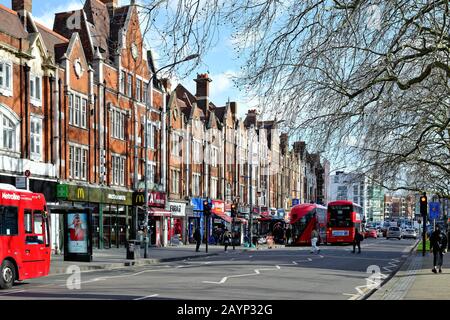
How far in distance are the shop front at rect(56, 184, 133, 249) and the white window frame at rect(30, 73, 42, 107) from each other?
4908 mm

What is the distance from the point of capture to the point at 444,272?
22531 mm

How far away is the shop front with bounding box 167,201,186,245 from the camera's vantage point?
4909 centimetres

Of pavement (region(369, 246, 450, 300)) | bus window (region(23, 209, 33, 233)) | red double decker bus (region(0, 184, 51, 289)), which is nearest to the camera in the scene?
pavement (region(369, 246, 450, 300))

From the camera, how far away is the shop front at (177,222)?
49088 millimetres

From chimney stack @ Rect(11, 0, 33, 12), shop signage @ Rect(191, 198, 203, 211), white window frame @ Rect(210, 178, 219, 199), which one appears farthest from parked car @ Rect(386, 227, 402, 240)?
chimney stack @ Rect(11, 0, 33, 12)

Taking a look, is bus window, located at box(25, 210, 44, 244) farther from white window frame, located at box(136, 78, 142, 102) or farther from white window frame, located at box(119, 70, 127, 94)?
white window frame, located at box(136, 78, 142, 102)

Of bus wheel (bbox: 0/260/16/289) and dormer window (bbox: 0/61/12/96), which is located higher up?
dormer window (bbox: 0/61/12/96)

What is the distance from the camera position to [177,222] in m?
52.1

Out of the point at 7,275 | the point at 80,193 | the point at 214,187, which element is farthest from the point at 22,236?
the point at 214,187

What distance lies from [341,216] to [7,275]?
37569mm

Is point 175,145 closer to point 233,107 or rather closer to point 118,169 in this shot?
point 118,169
